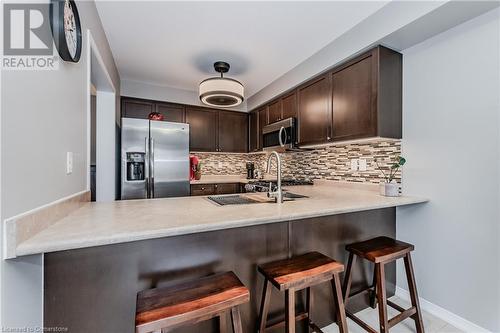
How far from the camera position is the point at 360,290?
1.85 meters

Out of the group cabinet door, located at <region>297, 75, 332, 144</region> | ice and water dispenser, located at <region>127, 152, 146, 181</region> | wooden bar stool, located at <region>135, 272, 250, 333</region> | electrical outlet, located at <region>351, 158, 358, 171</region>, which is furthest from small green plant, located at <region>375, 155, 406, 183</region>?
ice and water dispenser, located at <region>127, 152, 146, 181</region>

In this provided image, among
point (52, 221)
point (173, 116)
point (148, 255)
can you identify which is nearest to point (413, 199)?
point (148, 255)

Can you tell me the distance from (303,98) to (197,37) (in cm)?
138

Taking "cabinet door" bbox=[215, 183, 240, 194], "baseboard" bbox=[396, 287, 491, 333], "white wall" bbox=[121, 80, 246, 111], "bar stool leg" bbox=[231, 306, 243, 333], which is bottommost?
"baseboard" bbox=[396, 287, 491, 333]

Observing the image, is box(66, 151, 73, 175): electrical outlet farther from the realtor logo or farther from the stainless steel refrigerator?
the stainless steel refrigerator

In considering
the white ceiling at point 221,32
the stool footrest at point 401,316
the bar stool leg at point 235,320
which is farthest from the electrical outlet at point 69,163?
the stool footrest at point 401,316

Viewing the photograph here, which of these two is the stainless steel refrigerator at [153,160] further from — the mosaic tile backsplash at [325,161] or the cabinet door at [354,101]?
the cabinet door at [354,101]

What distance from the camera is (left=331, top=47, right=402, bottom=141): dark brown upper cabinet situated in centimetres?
194

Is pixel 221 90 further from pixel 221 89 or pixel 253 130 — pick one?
pixel 253 130

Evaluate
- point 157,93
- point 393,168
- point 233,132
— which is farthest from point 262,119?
point 393,168

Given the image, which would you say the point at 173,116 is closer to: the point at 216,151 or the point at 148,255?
the point at 216,151

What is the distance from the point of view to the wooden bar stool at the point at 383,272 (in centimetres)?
142

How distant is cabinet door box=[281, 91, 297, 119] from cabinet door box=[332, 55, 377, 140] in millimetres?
673

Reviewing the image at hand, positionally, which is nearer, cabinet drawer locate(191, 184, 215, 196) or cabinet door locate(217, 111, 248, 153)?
cabinet drawer locate(191, 184, 215, 196)
